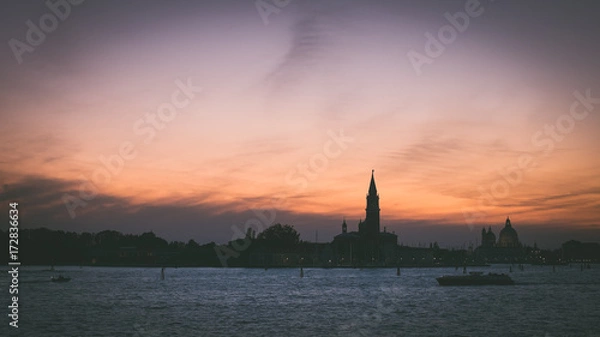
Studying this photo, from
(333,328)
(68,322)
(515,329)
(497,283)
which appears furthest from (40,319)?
(497,283)

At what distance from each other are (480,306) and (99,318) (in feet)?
150

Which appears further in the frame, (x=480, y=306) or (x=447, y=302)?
(x=447, y=302)

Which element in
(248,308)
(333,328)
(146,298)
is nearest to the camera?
(333,328)

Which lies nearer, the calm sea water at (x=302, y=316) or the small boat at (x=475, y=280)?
the calm sea water at (x=302, y=316)

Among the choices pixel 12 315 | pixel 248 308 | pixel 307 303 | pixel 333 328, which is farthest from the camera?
pixel 307 303

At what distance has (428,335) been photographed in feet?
173

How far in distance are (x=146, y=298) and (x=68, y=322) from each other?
3173 cm

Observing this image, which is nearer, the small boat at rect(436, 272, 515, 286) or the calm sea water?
the calm sea water

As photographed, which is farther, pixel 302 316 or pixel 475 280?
pixel 475 280

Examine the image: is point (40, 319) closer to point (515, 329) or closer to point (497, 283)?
point (515, 329)

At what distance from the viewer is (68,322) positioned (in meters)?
61.3

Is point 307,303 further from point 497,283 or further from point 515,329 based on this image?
point 497,283

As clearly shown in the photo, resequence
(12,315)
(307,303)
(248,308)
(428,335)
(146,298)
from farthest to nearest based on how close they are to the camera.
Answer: (146,298), (307,303), (248,308), (12,315), (428,335)

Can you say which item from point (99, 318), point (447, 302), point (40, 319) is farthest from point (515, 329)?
point (40, 319)
